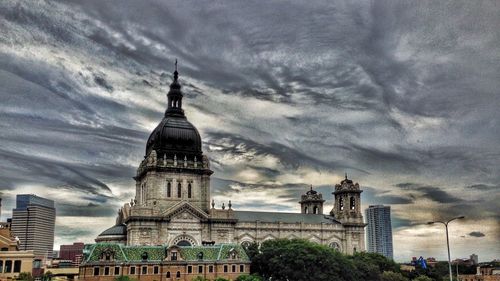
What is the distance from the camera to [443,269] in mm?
153375

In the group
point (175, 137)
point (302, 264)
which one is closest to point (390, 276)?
point (302, 264)

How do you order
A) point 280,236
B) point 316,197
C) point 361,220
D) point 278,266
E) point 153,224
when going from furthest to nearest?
point 316,197 < point 361,220 < point 280,236 < point 153,224 < point 278,266

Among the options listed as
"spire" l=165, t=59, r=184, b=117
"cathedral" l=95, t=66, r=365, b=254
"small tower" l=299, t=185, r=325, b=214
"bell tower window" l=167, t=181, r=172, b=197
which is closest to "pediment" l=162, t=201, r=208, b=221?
"cathedral" l=95, t=66, r=365, b=254

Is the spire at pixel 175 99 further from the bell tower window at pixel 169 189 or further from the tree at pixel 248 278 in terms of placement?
the tree at pixel 248 278

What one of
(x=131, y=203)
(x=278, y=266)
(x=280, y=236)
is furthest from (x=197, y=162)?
(x=278, y=266)

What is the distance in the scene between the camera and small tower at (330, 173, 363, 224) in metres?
132

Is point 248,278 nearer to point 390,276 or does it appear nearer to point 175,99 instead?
point 390,276

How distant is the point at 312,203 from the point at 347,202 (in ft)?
53.4

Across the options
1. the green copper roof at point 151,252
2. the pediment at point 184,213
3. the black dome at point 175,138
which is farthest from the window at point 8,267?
the black dome at point 175,138

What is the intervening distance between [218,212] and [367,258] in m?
31.8

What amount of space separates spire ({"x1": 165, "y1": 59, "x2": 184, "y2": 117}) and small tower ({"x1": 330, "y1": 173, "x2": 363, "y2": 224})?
46852 mm

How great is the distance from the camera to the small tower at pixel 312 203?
493 feet

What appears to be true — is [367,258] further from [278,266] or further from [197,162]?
[197,162]

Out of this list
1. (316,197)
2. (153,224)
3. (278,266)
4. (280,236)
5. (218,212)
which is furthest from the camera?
(316,197)
